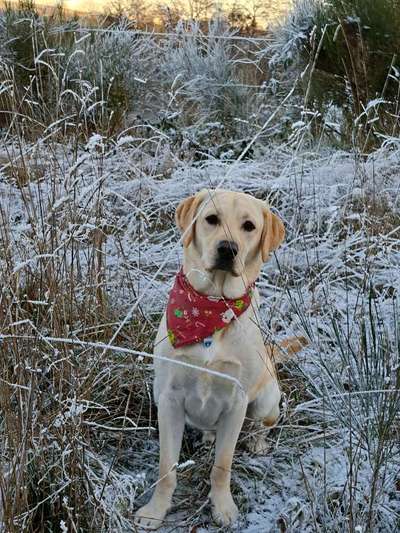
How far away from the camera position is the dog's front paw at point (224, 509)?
2328 millimetres

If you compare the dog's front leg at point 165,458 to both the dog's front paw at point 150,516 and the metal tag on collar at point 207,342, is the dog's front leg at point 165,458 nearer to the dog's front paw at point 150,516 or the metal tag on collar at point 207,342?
the dog's front paw at point 150,516

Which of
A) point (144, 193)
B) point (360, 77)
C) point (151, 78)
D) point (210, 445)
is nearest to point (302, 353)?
point (210, 445)

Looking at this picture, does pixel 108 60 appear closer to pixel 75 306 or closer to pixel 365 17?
pixel 365 17

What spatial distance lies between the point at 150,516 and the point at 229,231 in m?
0.96

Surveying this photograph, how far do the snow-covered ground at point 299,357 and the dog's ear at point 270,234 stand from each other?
0.09 m

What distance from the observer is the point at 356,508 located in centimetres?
208

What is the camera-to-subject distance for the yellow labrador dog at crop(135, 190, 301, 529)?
7.71 feet

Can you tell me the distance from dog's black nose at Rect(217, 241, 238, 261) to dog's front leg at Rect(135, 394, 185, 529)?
19.9 inches

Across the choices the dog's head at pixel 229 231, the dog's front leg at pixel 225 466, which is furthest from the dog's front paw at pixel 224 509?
the dog's head at pixel 229 231

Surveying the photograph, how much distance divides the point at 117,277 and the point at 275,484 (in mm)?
1313

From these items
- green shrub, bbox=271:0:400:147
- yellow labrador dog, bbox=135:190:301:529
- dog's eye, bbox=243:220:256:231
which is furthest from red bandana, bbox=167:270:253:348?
green shrub, bbox=271:0:400:147

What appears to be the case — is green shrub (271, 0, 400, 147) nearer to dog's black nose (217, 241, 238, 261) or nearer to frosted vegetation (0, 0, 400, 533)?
frosted vegetation (0, 0, 400, 533)

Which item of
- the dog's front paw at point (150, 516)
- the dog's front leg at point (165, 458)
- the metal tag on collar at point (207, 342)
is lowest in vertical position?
the dog's front paw at point (150, 516)

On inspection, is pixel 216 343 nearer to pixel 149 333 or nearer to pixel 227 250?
pixel 227 250
